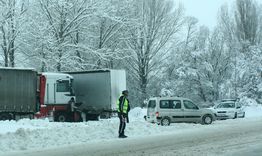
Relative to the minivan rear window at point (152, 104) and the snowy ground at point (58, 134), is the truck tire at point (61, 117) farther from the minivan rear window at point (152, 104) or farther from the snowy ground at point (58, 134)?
the snowy ground at point (58, 134)

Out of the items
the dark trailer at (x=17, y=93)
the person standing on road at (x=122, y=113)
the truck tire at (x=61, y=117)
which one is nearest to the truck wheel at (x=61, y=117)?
the truck tire at (x=61, y=117)

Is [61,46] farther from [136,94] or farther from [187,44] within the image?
[187,44]

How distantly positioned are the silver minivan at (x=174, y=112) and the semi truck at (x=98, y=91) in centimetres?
384

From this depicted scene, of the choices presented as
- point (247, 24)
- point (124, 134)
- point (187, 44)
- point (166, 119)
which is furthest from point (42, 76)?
point (247, 24)

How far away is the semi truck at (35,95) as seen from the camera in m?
27.7

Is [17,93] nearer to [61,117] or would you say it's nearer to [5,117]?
[5,117]

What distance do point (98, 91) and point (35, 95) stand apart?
4.57 metres

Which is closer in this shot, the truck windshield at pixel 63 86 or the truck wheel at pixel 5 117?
the truck wheel at pixel 5 117

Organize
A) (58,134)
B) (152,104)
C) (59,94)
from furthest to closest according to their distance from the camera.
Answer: (59,94) < (152,104) < (58,134)

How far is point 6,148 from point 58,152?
1.88 meters

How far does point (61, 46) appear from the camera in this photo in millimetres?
37500

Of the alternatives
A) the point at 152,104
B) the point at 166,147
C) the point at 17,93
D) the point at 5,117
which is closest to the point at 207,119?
the point at 152,104

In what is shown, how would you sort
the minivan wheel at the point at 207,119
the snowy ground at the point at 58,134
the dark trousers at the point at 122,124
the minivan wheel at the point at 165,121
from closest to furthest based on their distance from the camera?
the snowy ground at the point at 58,134
the dark trousers at the point at 122,124
the minivan wheel at the point at 165,121
the minivan wheel at the point at 207,119

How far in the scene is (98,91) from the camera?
3156 centimetres
